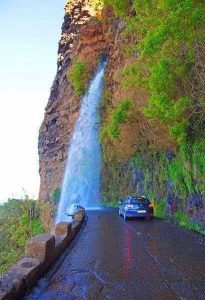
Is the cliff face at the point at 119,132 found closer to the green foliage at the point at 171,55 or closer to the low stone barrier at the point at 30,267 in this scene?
the green foliage at the point at 171,55

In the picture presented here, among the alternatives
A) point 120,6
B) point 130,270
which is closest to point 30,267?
point 130,270

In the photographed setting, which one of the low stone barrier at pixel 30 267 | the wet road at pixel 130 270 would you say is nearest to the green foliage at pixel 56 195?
the wet road at pixel 130 270

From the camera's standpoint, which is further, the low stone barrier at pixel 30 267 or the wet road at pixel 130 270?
the wet road at pixel 130 270

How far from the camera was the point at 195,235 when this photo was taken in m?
15.8

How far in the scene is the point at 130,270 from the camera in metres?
9.15

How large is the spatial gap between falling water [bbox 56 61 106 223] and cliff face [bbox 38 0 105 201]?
3.19 meters

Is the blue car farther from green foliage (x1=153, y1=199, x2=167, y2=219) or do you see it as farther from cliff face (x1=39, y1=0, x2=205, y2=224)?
green foliage (x1=153, y1=199, x2=167, y2=219)

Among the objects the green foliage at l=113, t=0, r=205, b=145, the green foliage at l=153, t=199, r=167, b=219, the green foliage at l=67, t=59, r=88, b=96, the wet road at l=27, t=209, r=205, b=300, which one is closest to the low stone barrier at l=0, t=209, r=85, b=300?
the wet road at l=27, t=209, r=205, b=300

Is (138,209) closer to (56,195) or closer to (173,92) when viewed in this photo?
(173,92)

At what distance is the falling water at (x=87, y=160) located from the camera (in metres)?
47.8

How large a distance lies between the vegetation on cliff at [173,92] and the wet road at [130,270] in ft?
15.7

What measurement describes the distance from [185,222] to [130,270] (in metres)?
11.2

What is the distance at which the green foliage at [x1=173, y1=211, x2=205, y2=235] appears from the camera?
17703mm

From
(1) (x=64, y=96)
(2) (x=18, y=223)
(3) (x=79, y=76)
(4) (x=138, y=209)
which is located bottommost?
(2) (x=18, y=223)
